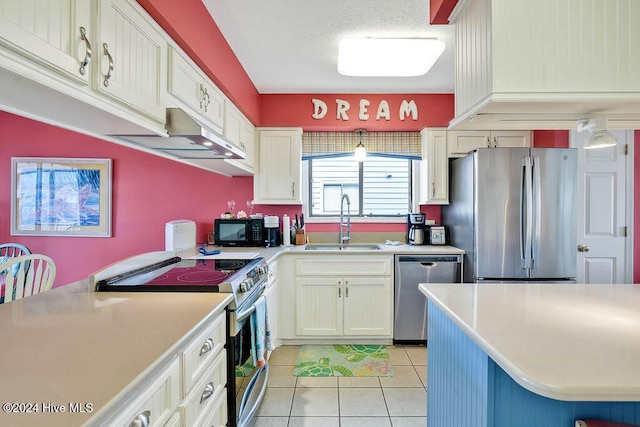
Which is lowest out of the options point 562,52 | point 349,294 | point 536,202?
point 349,294

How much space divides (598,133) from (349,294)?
2167 mm

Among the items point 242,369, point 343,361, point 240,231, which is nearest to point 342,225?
point 240,231

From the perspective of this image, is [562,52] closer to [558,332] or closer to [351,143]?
[558,332]

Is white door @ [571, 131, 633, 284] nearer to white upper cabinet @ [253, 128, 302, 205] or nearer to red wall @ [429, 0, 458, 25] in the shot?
red wall @ [429, 0, 458, 25]

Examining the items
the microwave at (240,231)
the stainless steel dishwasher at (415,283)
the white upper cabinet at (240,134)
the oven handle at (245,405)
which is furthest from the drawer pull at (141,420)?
the stainless steel dishwasher at (415,283)

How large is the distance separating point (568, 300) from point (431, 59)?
1.87m

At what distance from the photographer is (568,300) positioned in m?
1.37

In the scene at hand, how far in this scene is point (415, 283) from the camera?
2.94 m

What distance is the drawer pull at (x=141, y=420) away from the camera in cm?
78

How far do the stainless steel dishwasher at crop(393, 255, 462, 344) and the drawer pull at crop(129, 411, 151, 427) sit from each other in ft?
7.96

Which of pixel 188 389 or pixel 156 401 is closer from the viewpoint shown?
pixel 156 401

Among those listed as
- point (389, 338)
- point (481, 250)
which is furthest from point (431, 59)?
point (389, 338)

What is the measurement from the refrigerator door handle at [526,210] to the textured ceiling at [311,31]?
1085 millimetres

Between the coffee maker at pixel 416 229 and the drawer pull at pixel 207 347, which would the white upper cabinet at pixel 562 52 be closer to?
the drawer pull at pixel 207 347
